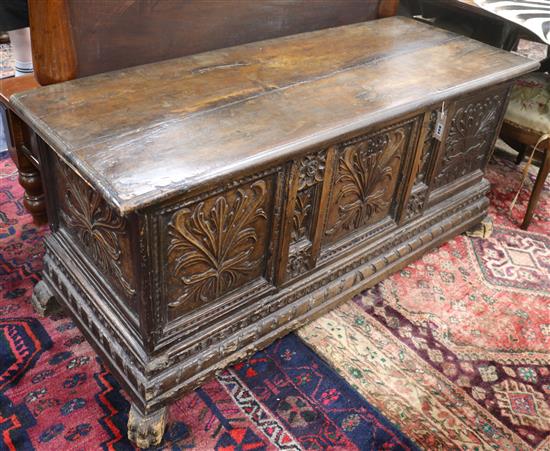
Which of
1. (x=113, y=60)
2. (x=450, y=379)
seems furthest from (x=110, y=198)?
(x=450, y=379)

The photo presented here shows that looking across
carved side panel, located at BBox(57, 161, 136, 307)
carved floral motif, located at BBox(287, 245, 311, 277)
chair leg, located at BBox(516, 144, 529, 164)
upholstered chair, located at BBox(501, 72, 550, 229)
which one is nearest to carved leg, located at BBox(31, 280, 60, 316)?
carved side panel, located at BBox(57, 161, 136, 307)

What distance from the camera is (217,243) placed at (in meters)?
1.38

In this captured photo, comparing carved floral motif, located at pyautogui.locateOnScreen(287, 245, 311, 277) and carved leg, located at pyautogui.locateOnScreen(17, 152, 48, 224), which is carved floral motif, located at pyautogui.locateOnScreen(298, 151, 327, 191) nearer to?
carved floral motif, located at pyautogui.locateOnScreen(287, 245, 311, 277)

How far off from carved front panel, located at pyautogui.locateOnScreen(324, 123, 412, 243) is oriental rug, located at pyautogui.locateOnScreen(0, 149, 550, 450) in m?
0.34

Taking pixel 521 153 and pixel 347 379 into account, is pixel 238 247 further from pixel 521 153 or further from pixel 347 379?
pixel 521 153

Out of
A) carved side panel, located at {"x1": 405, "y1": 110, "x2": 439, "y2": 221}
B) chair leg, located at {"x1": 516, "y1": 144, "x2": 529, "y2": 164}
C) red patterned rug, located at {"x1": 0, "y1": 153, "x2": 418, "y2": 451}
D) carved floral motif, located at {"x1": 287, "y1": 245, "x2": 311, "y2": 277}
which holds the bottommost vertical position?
red patterned rug, located at {"x1": 0, "y1": 153, "x2": 418, "y2": 451}

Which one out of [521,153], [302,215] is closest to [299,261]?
[302,215]

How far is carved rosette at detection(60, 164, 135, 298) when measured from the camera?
4.31 ft

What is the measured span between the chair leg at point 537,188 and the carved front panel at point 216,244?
1340 millimetres

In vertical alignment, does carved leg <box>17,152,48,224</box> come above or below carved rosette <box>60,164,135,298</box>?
below

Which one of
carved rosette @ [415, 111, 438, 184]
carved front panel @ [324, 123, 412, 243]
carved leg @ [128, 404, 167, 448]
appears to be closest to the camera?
carved leg @ [128, 404, 167, 448]

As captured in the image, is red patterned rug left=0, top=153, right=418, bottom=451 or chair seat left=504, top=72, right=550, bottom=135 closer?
red patterned rug left=0, top=153, right=418, bottom=451

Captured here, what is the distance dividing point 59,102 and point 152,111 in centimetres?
23

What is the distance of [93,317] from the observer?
5.11ft
